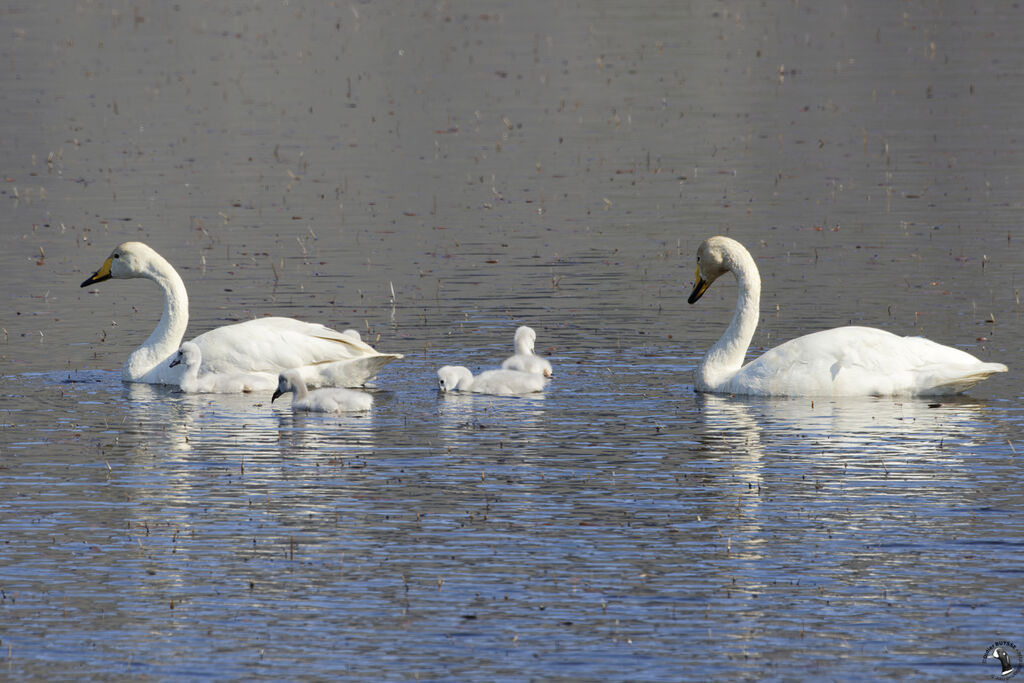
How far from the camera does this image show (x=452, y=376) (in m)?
15.9

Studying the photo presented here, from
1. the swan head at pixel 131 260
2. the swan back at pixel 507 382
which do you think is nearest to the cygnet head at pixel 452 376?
the swan back at pixel 507 382

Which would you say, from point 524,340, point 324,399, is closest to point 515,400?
point 524,340

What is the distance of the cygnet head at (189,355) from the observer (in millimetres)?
16656

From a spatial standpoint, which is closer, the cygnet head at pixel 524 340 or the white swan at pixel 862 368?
the white swan at pixel 862 368

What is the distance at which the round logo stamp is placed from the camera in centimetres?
887

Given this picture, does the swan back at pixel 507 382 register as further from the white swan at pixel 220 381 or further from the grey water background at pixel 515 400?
the white swan at pixel 220 381

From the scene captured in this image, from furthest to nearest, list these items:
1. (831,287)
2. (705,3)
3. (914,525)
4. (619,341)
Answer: (705,3), (831,287), (619,341), (914,525)

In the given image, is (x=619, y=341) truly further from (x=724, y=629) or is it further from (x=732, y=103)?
(x=732, y=103)

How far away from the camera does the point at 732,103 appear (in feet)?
126

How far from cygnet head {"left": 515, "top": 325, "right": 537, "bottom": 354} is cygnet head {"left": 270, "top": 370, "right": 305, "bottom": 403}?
6.98 feet

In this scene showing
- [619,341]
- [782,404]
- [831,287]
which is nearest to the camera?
[782,404]

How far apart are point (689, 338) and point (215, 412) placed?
525 cm

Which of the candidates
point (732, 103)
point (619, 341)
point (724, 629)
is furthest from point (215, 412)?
point (732, 103)

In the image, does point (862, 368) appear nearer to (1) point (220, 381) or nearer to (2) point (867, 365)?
(2) point (867, 365)
